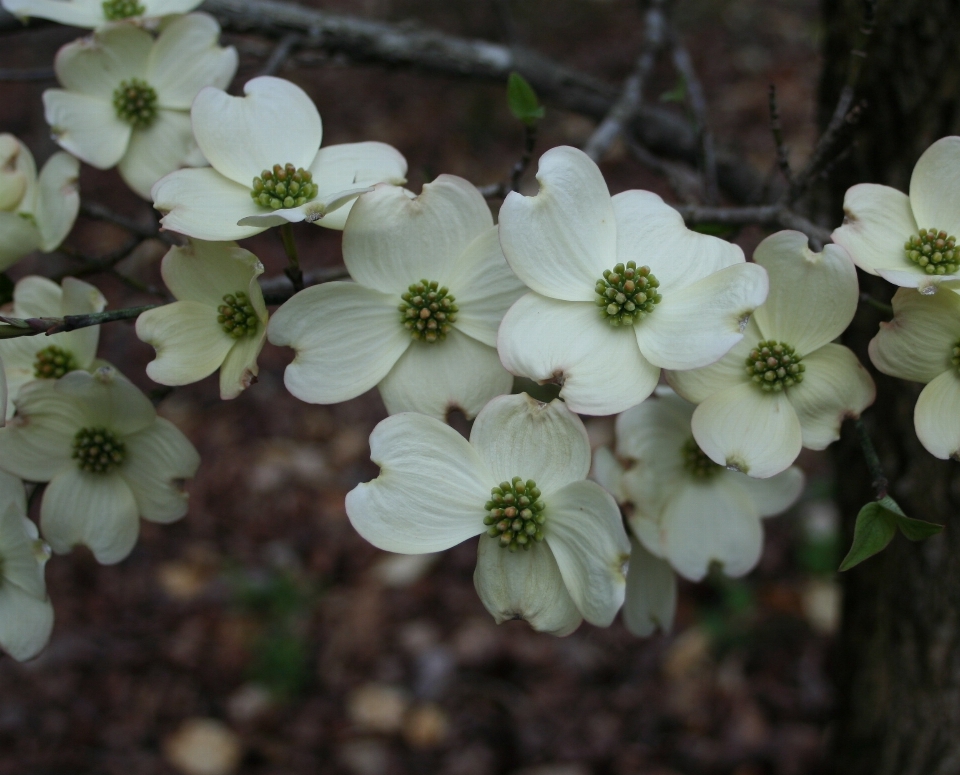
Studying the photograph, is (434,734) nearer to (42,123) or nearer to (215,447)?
(215,447)

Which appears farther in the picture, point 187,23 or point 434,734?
point 434,734

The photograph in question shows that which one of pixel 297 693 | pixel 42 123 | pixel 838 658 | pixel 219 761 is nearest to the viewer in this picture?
pixel 838 658

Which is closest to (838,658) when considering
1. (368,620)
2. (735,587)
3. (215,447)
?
(735,587)

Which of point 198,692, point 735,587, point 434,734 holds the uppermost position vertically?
point 735,587

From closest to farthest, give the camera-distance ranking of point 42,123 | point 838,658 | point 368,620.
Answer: point 838,658
point 368,620
point 42,123

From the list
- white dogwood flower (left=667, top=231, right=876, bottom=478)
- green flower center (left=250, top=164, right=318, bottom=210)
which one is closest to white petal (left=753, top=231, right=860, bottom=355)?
white dogwood flower (left=667, top=231, right=876, bottom=478)

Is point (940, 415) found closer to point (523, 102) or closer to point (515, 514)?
point (515, 514)
